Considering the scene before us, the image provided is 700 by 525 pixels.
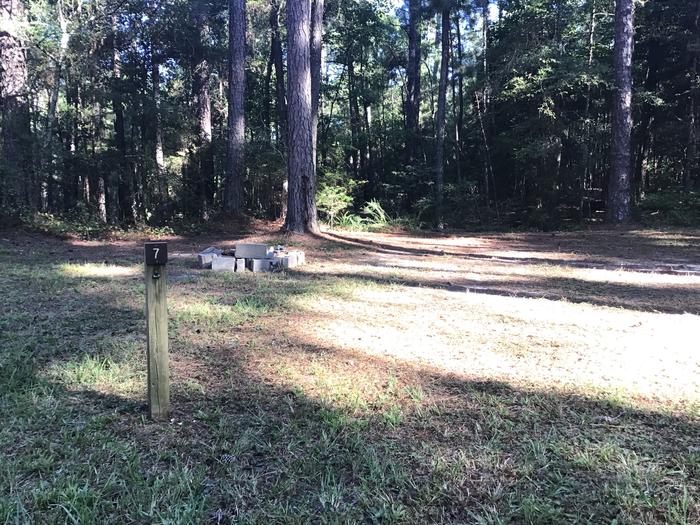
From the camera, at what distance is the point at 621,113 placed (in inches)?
542

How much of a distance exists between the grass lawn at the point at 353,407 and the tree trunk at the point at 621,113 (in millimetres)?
9193

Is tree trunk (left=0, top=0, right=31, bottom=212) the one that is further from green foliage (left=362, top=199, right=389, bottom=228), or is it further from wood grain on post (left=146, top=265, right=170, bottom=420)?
wood grain on post (left=146, top=265, right=170, bottom=420)

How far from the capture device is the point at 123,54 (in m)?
14.9

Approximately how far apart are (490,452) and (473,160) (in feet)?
66.2

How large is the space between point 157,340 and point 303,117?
8.58 meters

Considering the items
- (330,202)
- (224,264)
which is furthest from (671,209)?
(224,264)

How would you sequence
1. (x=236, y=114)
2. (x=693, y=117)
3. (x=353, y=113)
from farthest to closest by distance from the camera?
1. (x=353, y=113)
2. (x=693, y=117)
3. (x=236, y=114)

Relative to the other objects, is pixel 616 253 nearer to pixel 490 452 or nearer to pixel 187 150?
pixel 490 452

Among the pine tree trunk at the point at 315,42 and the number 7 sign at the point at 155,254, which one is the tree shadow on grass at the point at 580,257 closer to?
the pine tree trunk at the point at 315,42

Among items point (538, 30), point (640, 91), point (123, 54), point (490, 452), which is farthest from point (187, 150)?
point (490, 452)

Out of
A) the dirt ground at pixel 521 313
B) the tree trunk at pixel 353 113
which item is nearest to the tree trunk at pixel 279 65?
the tree trunk at pixel 353 113

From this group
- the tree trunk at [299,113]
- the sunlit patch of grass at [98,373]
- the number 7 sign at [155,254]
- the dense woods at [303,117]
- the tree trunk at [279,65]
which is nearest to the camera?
the number 7 sign at [155,254]

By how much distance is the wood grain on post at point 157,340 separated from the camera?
2553mm

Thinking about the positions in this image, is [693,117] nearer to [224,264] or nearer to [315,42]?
[315,42]
